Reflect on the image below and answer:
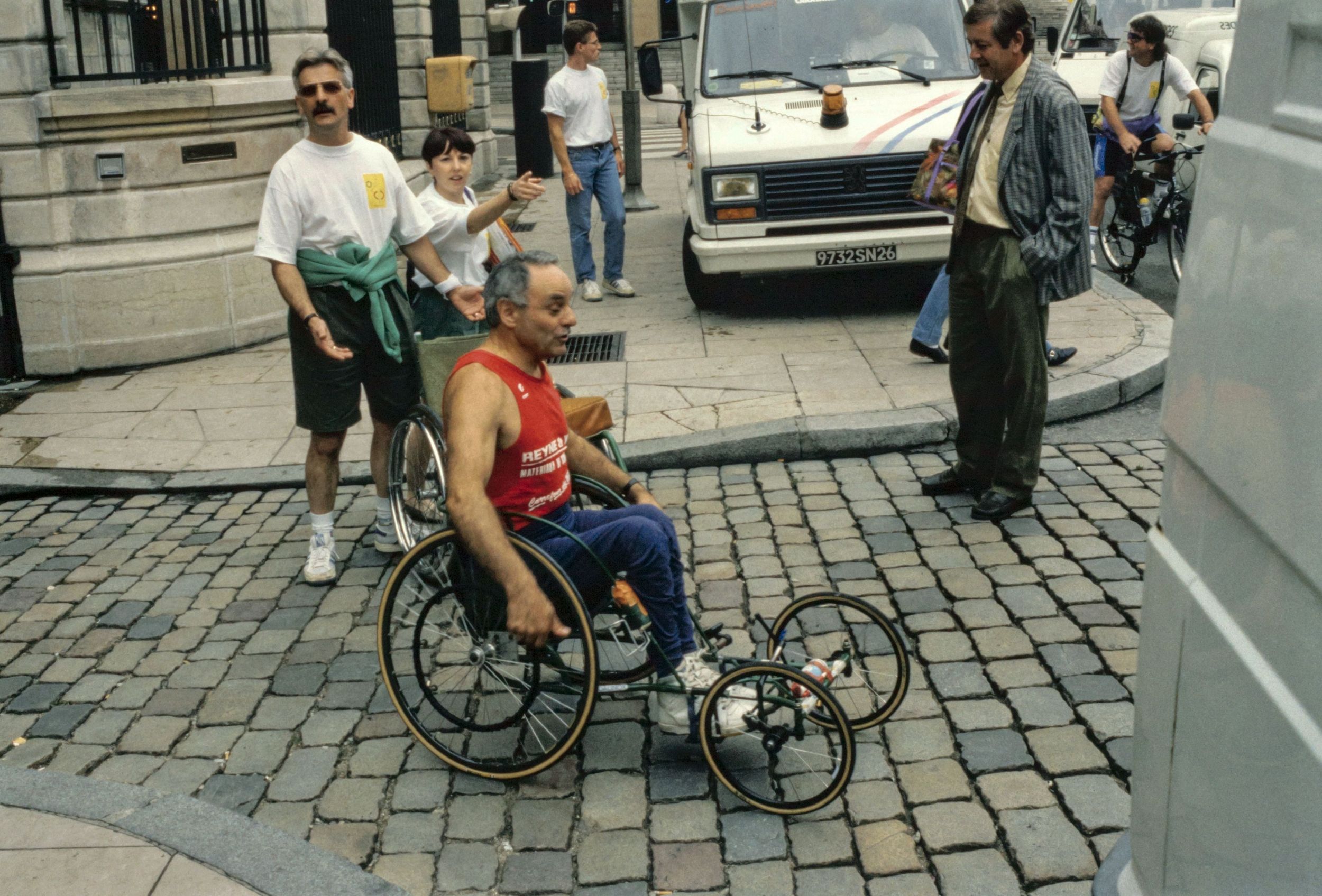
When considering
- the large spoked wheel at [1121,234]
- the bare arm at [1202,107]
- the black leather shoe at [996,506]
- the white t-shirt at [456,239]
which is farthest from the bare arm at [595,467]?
the bare arm at [1202,107]

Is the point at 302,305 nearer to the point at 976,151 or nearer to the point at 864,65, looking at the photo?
the point at 976,151

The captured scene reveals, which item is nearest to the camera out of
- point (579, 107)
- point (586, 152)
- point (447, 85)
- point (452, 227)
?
point (452, 227)

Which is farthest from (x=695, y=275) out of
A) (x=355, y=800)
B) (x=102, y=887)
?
(x=102, y=887)

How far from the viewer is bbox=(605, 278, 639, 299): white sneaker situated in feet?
33.5

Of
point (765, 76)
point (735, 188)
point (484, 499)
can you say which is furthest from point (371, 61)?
point (484, 499)

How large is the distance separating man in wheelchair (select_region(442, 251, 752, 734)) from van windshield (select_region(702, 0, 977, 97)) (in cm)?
589

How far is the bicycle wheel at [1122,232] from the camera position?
10.1 m

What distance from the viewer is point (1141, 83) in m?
10.6

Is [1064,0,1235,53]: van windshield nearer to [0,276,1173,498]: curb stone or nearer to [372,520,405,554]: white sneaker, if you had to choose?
[0,276,1173,498]: curb stone

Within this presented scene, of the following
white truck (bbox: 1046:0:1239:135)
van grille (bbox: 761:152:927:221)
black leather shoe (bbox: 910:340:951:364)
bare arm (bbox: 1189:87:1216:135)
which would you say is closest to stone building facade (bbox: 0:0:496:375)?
van grille (bbox: 761:152:927:221)

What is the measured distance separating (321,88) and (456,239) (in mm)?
948

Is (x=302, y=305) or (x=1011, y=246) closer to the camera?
(x=302, y=305)

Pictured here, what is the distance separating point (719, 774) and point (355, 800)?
1.00 m

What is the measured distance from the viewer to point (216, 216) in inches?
351
